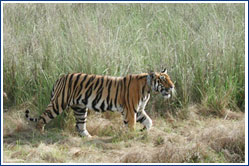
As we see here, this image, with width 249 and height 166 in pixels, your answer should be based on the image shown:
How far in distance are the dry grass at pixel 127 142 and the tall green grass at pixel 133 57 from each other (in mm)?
456

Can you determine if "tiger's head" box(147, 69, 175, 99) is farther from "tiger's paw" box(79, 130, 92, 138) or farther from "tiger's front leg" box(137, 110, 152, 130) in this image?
"tiger's paw" box(79, 130, 92, 138)

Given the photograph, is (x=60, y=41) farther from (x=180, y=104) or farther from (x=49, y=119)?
(x=180, y=104)

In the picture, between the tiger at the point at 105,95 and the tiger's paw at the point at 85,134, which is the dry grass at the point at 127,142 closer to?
the tiger's paw at the point at 85,134

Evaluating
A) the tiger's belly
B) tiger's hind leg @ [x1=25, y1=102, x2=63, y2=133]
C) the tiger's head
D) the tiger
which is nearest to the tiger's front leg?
the tiger

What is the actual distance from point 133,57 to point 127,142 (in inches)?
73.6

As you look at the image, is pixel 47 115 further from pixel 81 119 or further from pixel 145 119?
pixel 145 119

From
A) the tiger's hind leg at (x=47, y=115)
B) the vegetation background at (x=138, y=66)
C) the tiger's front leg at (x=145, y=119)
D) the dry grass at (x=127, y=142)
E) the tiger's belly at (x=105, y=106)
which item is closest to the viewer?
the dry grass at (x=127, y=142)

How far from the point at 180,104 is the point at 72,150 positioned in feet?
7.25

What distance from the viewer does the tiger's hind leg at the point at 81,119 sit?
7.56 metres

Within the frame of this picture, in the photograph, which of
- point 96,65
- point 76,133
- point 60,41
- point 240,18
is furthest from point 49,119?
point 240,18

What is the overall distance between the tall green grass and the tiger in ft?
1.80

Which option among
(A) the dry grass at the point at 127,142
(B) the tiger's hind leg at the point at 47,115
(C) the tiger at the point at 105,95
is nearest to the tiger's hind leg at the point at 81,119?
(C) the tiger at the point at 105,95

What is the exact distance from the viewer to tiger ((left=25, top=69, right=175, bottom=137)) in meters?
7.21

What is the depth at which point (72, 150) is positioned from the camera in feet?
22.8
